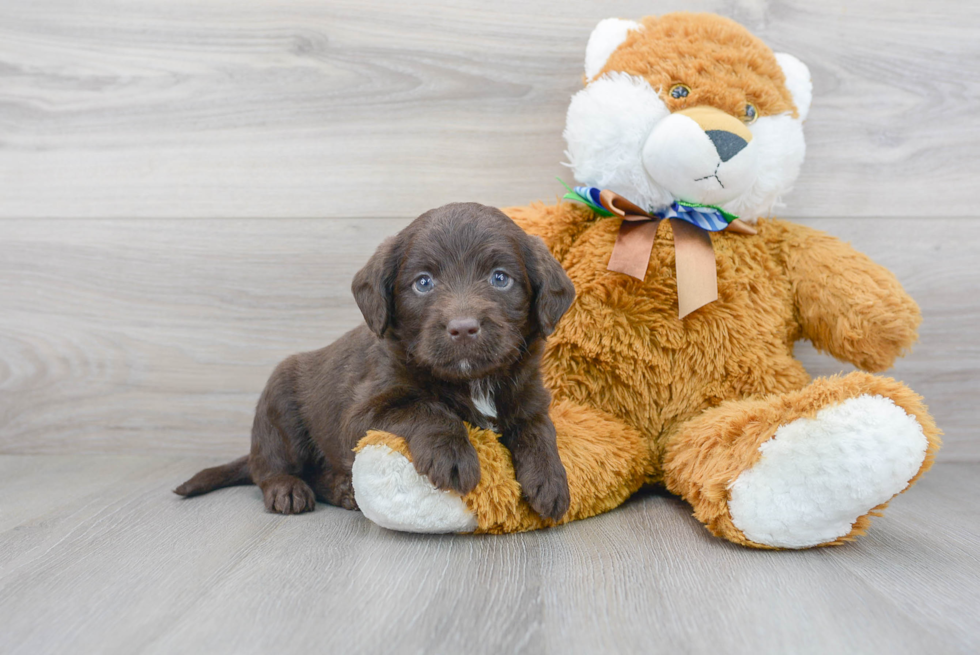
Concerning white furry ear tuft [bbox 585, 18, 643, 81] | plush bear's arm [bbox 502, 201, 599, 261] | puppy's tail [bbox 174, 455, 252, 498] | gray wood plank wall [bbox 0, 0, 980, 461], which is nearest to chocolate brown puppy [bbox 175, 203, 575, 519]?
plush bear's arm [bbox 502, 201, 599, 261]

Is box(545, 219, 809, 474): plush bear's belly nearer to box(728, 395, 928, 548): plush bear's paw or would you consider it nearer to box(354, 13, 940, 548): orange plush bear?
box(354, 13, 940, 548): orange plush bear

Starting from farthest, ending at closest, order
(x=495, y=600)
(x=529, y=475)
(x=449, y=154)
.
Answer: (x=449, y=154)
(x=529, y=475)
(x=495, y=600)

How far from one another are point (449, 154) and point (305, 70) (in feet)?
1.99

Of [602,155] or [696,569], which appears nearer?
[696,569]

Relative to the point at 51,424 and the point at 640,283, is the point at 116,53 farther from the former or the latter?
the point at 640,283

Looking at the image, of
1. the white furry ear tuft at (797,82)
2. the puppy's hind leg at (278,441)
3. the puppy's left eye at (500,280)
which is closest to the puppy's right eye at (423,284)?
the puppy's left eye at (500,280)

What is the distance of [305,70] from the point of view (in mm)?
2559

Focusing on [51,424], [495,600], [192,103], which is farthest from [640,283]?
[51,424]

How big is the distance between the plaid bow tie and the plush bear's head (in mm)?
39

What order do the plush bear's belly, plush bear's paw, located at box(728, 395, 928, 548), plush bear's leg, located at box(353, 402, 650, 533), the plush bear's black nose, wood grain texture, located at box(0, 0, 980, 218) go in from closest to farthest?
1. plush bear's paw, located at box(728, 395, 928, 548)
2. plush bear's leg, located at box(353, 402, 650, 533)
3. the plush bear's black nose
4. the plush bear's belly
5. wood grain texture, located at box(0, 0, 980, 218)

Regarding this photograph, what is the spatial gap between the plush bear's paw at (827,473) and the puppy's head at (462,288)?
0.58 metres

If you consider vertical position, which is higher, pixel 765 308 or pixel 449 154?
pixel 449 154

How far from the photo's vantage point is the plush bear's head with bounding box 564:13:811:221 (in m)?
1.91

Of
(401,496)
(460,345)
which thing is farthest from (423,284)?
(401,496)
